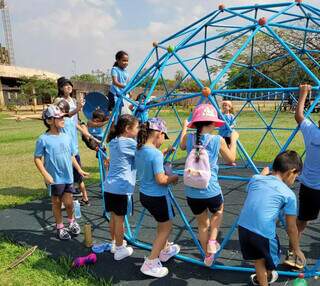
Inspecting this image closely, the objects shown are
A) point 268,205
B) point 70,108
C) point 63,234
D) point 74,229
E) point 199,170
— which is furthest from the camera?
point 70,108

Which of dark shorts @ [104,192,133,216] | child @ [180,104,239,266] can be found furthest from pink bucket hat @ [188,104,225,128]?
dark shorts @ [104,192,133,216]

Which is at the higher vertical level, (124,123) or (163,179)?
(124,123)

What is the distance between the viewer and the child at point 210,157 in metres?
3.04

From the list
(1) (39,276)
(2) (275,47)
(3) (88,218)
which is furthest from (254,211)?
(2) (275,47)

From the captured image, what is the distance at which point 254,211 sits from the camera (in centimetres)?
273

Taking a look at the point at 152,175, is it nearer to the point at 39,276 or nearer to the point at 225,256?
the point at 225,256

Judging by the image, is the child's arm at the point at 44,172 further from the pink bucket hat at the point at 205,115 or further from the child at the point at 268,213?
A: the child at the point at 268,213

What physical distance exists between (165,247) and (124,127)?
4.52 ft

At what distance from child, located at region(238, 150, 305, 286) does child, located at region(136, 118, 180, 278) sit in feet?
2.64

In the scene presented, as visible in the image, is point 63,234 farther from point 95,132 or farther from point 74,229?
point 95,132

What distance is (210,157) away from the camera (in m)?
3.11

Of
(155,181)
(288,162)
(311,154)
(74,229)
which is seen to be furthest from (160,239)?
(311,154)

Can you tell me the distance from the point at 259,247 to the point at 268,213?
29 centimetres

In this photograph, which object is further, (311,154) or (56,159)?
(56,159)
